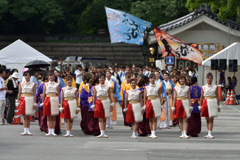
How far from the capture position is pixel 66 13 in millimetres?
39438

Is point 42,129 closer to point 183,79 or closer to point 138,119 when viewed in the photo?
point 138,119

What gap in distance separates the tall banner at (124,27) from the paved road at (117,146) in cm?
1156

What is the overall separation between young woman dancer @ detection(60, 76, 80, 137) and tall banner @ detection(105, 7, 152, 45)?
40.8 feet

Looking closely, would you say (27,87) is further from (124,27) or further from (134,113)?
(124,27)

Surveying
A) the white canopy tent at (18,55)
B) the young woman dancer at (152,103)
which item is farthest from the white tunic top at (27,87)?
the white canopy tent at (18,55)

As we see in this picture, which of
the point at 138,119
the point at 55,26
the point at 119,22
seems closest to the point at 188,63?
the point at 119,22

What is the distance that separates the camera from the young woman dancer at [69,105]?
12320mm

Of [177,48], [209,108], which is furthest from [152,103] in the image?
[177,48]

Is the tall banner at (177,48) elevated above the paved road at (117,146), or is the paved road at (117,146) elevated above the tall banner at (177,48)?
the tall banner at (177,48)

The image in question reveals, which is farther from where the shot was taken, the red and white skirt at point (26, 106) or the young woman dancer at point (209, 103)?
the red and white skirt at point (26, 106)

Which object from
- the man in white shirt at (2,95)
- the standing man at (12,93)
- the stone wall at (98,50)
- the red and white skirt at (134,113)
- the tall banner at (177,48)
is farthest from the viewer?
the stone wall at (98,50)

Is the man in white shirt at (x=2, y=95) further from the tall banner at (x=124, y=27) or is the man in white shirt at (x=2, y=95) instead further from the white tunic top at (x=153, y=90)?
the tall banner at (x=124, y=27)

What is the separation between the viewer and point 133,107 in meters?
12.1

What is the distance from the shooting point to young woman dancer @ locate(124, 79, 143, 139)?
1209cm
